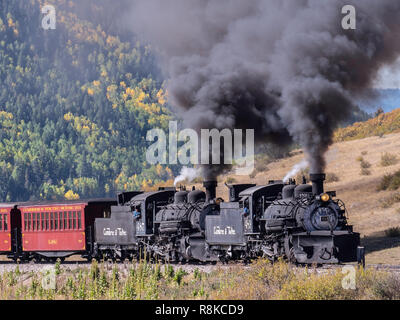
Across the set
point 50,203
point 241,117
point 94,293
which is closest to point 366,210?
point 241,117

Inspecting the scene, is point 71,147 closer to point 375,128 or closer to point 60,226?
point 375,128

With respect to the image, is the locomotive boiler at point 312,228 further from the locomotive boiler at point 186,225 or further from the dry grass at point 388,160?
the dry grass at point 388,160

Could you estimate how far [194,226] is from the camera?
26.4m

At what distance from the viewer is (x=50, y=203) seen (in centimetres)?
3162

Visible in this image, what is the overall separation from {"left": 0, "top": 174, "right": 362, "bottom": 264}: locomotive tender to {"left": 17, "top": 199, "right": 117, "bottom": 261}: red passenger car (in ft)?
0.14

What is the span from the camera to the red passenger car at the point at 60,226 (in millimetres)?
30547

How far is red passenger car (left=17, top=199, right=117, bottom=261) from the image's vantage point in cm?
3055

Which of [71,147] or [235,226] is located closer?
[235,226]

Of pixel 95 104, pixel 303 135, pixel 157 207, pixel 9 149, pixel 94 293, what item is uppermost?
pixel 95 104

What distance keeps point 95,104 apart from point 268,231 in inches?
7009

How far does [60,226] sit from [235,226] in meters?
10.1

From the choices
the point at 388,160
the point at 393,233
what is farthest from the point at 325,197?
the point at 388,160

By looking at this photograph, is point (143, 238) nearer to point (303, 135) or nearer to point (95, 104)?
point (303, 135)

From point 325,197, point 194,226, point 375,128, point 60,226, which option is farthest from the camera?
point 375,128
